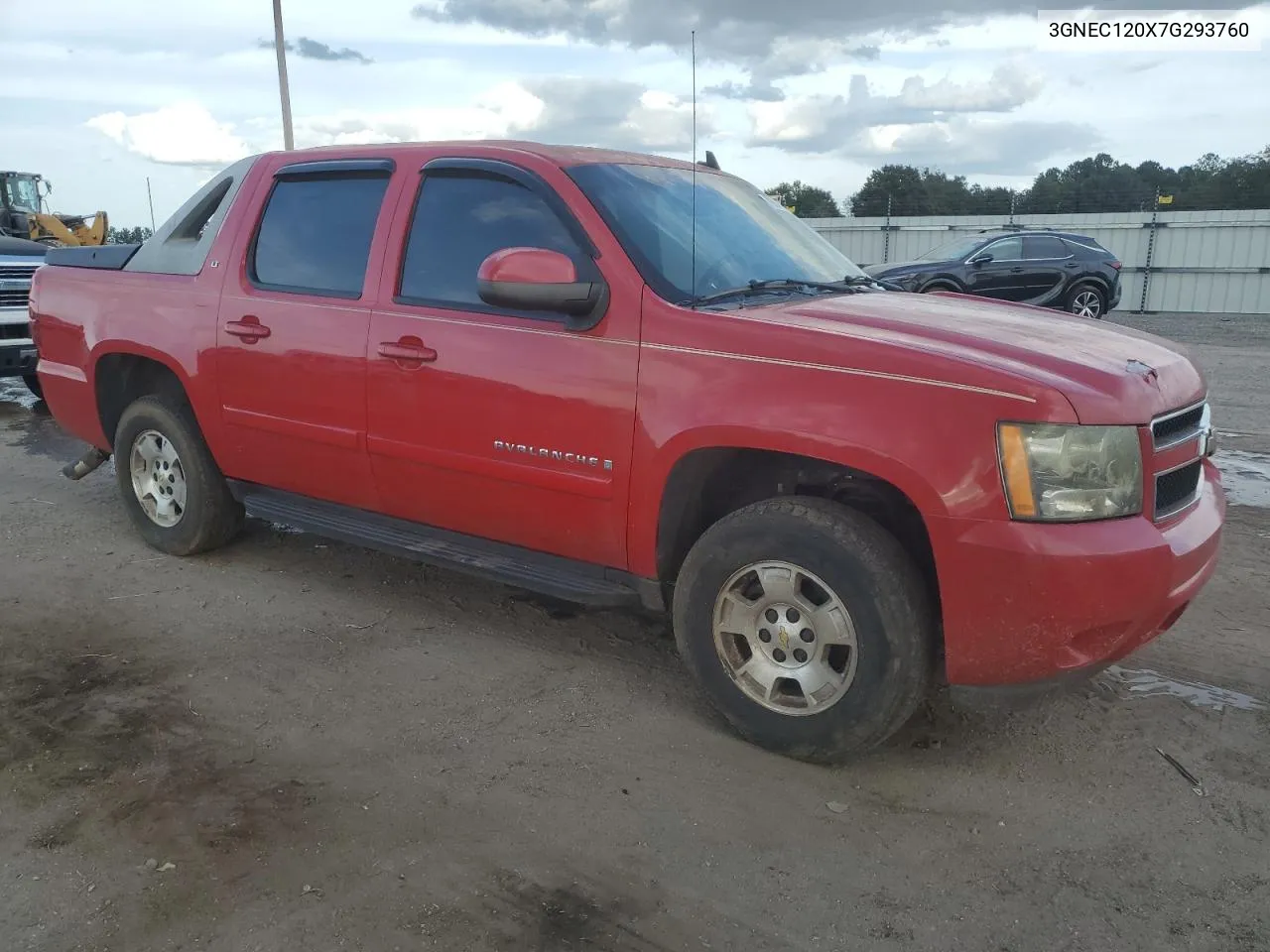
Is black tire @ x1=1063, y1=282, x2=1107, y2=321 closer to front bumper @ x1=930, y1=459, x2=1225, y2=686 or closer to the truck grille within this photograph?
the truck grille

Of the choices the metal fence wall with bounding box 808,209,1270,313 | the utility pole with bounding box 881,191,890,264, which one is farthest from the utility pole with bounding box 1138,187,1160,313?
the utility pole with bounding box 881,191,890,264

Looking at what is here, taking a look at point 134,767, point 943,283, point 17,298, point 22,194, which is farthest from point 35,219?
point 134,767

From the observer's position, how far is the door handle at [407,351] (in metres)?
3.73

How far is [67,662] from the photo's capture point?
391 cm

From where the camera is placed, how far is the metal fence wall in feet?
68.2

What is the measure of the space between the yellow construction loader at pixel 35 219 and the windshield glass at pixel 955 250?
14.5 meters

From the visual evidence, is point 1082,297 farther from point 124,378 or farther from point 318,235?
point 124,378

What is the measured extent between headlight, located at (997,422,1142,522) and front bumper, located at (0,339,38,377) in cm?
885

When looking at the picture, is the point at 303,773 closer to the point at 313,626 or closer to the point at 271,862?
the point at 271,862

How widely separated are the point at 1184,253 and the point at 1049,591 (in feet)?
72.9

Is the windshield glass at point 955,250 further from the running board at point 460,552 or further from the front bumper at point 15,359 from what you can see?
the running board at point 460,552

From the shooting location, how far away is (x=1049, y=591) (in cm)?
267

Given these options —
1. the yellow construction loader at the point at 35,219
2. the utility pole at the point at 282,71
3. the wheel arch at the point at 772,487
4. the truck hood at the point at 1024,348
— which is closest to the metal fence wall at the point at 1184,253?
the utility pole at the point at 282,71

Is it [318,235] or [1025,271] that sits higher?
[318,235]
